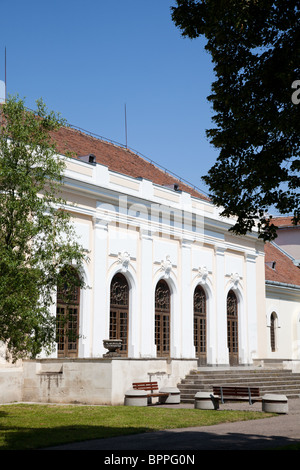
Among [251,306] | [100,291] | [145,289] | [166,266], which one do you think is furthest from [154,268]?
[251,306]

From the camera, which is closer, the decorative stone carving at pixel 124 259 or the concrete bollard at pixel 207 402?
the concrete bollard at pixel 207 402

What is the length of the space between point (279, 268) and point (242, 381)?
18543 mm

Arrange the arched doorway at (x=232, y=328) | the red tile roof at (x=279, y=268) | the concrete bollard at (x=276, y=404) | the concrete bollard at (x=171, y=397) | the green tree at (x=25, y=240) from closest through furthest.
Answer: the green tree at (x=25, y=240) → the concrete bollard at (x=276, y=404) → the concrete bollard at (x=171, y=397) → the arched doorway at (x=232, y=328) → the red tile roof at (x=279, y=268)

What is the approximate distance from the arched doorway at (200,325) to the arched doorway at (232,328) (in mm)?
2080

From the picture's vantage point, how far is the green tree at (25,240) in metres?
14.4

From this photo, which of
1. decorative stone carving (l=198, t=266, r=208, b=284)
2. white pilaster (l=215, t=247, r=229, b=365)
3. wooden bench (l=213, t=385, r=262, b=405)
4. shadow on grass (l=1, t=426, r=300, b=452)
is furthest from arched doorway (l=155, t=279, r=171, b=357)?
shadow on grass (l=1, t=426, r=300, b=452)

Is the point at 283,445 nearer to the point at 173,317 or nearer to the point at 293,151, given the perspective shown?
the point at 293,151

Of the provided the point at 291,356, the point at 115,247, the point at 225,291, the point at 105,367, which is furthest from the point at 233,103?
the point at 291,356

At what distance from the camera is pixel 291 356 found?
3794 centimetres

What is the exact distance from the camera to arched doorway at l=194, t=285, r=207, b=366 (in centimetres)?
2953

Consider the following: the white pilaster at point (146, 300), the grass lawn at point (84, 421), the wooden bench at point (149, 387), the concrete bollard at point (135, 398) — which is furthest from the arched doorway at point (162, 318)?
the grass lawn at point (84, 421)

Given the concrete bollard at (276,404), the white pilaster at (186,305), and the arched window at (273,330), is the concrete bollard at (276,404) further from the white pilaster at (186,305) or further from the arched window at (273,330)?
the arched window at (273,330)

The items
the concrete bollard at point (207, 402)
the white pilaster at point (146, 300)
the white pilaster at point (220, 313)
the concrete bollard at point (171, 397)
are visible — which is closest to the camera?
the concrete bollard at point (207, 402)

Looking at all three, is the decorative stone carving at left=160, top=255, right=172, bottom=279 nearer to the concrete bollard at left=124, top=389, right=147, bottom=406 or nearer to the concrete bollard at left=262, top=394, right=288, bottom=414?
the concrete bollard at left=124, top=389, right=147, bottom=406
